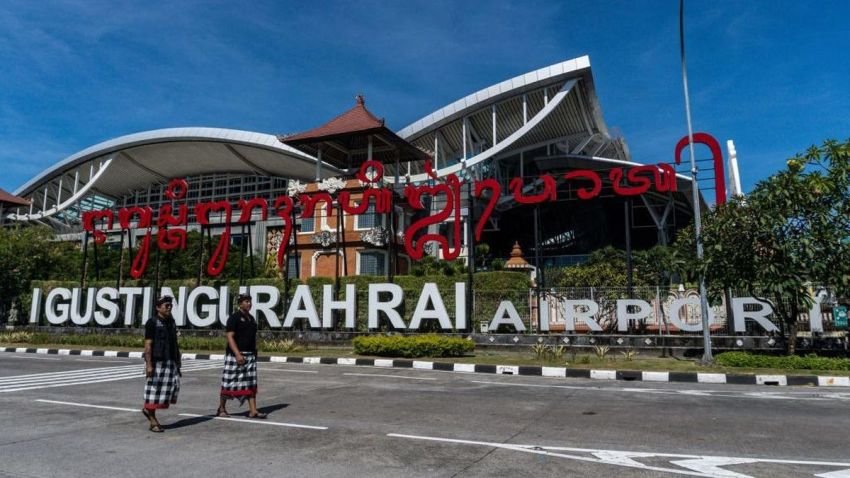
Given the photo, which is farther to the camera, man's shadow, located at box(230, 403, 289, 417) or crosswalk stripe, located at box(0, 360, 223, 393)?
crosswalk stripe, located at box(0, 360, 223, 393)

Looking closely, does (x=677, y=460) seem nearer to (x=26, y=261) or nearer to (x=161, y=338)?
(x=161, y=338)

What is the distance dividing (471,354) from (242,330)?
11.9m

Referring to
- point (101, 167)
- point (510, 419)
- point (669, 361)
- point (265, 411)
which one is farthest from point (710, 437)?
point (101, 167)

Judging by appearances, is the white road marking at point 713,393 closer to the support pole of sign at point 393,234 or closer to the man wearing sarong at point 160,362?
the man wearing sarong at point 160,362

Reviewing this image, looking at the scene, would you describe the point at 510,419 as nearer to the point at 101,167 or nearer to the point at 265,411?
the point at 265,411

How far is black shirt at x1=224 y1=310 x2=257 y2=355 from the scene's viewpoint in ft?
25.8

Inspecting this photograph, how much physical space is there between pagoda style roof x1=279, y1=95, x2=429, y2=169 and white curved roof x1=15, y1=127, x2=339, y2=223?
7994 millimetres

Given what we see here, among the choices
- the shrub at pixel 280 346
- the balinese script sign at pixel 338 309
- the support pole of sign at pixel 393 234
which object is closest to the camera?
the balinese script sign at pixel 338 309

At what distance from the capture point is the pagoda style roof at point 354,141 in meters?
33.2

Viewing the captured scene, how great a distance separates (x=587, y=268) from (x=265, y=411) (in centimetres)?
2572

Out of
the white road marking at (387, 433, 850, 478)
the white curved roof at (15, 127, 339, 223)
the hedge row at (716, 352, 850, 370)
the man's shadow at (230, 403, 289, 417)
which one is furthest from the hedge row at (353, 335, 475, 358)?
the white curved roof at (15, 127, 339, 223)

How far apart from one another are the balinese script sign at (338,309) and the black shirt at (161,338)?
1390cm

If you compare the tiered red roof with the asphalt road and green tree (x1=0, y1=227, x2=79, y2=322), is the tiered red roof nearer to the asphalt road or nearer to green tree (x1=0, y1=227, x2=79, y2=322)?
green tree (x1=0, y1=227, x2=79, y2=322)

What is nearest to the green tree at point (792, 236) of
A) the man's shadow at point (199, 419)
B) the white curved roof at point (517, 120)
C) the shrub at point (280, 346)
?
the man's shadow at point (199, 419)
